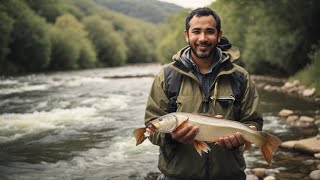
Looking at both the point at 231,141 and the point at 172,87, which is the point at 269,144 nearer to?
the point at 231,141

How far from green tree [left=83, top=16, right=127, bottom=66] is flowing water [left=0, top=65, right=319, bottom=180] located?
54.9 metres

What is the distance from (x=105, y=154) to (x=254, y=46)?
24231 millimetres

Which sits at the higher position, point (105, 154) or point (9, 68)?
point (105, 154)

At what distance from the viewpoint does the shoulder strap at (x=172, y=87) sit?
3275 mm

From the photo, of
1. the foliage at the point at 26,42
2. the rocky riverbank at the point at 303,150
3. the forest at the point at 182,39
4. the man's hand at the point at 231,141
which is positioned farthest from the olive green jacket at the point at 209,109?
the foliage at the point at 26,42

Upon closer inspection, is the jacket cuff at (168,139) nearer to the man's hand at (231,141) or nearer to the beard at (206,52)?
the man's hand at (231,141)

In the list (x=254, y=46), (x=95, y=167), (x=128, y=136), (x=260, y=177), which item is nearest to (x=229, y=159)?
(x=260, y=177)

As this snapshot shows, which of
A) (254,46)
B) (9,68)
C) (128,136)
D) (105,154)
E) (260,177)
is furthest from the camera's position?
(9,68)

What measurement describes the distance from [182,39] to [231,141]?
4805 cm

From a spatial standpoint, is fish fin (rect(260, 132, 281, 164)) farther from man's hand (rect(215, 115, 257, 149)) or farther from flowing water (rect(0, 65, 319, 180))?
flowing water (rect(0, 65, 319, 180))

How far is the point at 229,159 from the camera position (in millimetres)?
3246

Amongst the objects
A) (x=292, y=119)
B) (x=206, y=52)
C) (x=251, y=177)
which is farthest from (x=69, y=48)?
(x=206, y=52)

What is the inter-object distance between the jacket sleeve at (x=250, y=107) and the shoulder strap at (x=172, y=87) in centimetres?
55

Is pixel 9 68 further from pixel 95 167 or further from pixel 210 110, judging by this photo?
pixel 210 110
